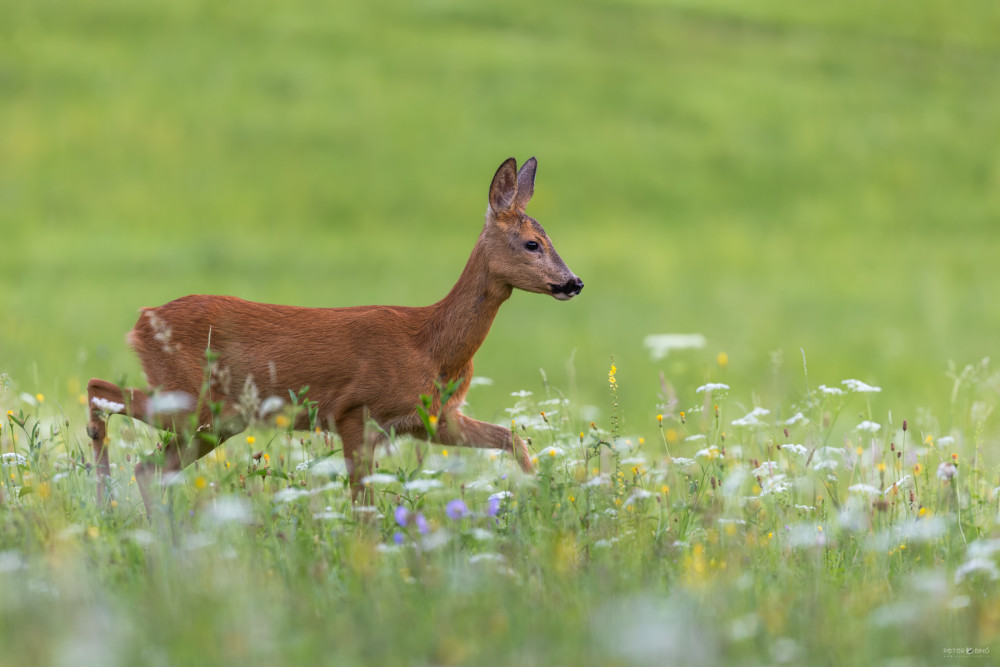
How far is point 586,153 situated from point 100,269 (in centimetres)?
984

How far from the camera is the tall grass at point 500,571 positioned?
3236 millimetres

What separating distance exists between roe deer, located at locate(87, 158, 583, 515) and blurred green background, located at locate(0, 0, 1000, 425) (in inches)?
420

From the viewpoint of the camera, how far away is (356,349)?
5.84 m

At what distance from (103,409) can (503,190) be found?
6.76 ft

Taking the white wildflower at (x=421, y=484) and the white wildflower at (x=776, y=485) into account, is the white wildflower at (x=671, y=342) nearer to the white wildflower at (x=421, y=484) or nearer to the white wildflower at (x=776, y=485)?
the white wildflower at (x=776, y=485)

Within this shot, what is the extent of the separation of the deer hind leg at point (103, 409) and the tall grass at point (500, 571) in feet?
0.38

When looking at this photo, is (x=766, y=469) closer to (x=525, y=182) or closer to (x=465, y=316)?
(x=465, y=316)

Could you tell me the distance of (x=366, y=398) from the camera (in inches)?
227

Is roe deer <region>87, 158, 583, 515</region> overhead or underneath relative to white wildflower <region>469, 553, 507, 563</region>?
overhead

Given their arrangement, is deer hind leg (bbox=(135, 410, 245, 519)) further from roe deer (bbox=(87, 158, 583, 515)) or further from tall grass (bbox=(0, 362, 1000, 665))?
tall grass (bbox=(0, 362, 1000, 665))

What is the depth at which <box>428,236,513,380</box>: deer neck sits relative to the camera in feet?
19.3

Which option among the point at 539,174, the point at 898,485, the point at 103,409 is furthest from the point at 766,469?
the point at 539,174

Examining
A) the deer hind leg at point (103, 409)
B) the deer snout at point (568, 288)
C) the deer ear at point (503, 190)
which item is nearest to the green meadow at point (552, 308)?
the deer hind leg at point (103, 409)

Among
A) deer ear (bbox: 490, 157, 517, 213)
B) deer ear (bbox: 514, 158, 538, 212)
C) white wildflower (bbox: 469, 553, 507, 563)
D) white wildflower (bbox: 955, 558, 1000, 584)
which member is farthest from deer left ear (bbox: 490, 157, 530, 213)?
white wildflower (bbox: 955, 558, 1000, 584)
